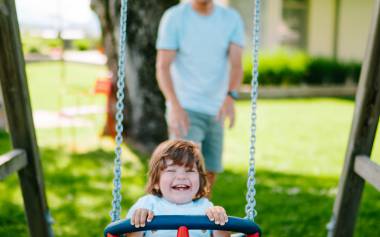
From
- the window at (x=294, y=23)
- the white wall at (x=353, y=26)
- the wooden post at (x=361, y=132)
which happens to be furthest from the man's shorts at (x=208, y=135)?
the white wall at (x=353, y=26)

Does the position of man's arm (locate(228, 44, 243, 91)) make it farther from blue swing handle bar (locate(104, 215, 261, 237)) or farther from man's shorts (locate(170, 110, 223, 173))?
blue swing handle bar (locate(104, 215, 261, 237))

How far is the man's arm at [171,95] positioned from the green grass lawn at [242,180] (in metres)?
1.36

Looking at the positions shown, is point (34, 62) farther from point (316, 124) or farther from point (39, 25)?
point (316, 124)

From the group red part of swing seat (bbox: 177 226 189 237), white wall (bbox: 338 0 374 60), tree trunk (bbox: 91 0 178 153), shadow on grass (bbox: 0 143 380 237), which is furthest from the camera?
white wall (bbox: 338 0 374 60)

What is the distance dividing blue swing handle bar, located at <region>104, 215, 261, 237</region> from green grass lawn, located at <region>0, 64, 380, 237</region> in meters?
2.22

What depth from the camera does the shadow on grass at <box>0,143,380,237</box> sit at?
4605 millimetres

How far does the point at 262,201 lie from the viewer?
5277mm

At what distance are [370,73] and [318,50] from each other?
13012 mm

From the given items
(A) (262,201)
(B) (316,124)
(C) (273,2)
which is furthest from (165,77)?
(C) (273,2)

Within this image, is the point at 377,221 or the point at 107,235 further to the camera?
the point at 377,221

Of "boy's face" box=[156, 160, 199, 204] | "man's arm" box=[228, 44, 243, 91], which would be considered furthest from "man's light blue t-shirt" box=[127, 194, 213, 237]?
"man's arm" box=[228, 44, 243, 91]

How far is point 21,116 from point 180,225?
156 centimetres

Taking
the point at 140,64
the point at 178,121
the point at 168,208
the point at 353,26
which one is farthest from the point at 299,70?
the point at 168,208

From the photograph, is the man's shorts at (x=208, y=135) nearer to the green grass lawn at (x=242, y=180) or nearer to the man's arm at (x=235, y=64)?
the man's arm at (x=235, y=64)
